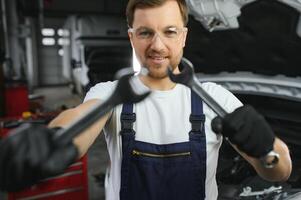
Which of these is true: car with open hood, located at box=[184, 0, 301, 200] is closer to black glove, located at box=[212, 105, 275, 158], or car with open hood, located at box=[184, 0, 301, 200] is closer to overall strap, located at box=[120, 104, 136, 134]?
black glove, located at box=[212, 105, 275, 158]

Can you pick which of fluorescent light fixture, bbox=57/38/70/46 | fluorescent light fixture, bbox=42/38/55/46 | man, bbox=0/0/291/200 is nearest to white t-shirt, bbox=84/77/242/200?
man, bbox=0/0/291/200

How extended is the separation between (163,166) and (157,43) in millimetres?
465

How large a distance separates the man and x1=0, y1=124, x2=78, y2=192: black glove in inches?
13.2

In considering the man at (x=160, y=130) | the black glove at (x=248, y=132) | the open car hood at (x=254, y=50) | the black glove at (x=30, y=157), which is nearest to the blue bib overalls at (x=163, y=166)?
the man at (x=160, y=130)

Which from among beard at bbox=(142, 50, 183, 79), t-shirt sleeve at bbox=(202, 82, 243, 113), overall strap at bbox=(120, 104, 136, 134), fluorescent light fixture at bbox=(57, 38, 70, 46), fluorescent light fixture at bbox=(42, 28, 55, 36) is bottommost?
overall strap at bbox=(120, 104, 136, 134)

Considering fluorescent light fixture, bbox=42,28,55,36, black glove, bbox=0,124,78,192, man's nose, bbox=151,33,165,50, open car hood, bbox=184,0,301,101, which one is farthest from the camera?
fluorescent light fixture, bbox=42,28,55,36

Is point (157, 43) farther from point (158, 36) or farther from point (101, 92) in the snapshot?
point (101, 92)

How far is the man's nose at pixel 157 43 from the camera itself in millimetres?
1096

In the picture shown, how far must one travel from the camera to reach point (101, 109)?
755 millimetres

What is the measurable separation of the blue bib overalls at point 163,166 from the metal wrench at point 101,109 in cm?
39

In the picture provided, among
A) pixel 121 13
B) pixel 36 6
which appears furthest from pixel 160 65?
pixel 121 13

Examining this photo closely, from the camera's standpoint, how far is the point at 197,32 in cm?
213

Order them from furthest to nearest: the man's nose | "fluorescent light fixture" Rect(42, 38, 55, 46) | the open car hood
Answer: "fluorescent light fixture" Rect(42, 38, 55, 46)
the open car hood
the man's nose

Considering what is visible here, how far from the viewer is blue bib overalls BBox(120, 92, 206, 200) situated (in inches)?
46.1
